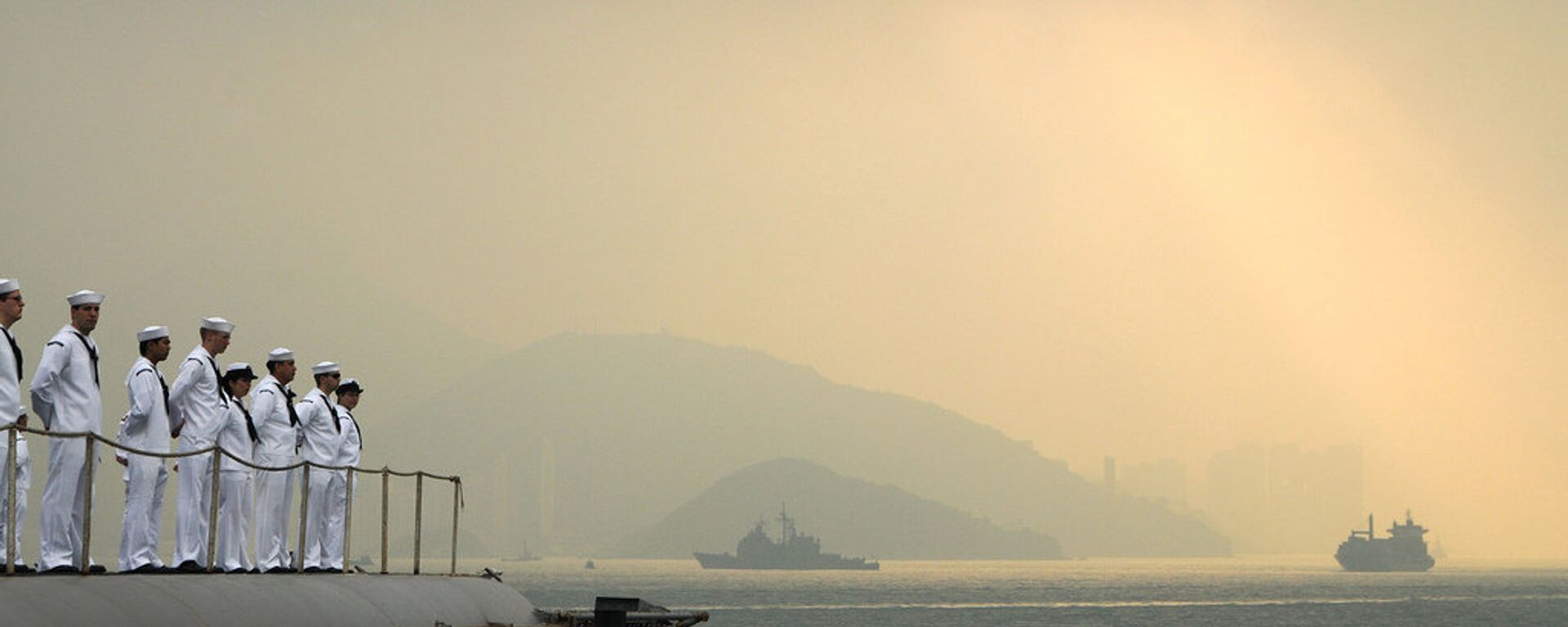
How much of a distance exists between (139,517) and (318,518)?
6622mm

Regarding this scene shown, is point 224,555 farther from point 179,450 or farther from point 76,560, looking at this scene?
point 76,560

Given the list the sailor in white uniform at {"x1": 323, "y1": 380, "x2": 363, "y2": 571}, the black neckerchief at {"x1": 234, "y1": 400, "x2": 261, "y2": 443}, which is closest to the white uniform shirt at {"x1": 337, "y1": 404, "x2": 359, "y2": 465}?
the sailor in white uniform at {"x1": 323, "y1": 380, "x2": 363, "y2": 571}

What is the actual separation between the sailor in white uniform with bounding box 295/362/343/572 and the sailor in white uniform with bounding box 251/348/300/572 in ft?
4.16

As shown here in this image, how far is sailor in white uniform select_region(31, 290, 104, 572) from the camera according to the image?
1784 cm

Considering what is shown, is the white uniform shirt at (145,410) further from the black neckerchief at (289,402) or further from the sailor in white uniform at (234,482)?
the black neckerchief at (289,402)

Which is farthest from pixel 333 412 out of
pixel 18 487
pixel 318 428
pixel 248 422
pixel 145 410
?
pixel 18 487

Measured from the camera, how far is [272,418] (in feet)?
76.8

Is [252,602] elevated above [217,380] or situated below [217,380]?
below

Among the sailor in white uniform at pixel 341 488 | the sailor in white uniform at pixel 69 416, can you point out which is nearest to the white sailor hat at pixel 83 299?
the sailor in white uniform at pixel 69 416

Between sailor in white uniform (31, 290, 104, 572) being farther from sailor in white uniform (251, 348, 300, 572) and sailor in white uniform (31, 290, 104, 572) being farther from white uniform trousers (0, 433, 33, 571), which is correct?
sailor in white uniform (251, 348, 300, 572)

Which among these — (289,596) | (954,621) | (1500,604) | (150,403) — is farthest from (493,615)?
(1500,604)

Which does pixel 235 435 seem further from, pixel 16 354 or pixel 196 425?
pixel 16 354

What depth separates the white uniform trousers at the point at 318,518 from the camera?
25.8 m

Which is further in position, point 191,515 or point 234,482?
point 234,482
